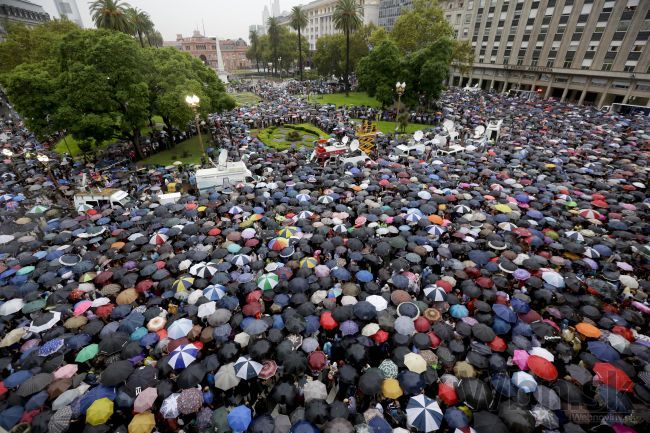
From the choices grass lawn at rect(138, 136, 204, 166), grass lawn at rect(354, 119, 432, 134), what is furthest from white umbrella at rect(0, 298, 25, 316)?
grass lawn at rect(354, 119, 432, 134)

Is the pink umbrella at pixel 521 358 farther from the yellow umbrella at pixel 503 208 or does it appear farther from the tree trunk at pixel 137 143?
the tree trunk at pixel 137 143

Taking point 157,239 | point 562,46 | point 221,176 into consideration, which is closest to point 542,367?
point 157,239

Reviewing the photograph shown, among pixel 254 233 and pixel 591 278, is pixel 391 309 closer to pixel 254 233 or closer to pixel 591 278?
pixel 254 233

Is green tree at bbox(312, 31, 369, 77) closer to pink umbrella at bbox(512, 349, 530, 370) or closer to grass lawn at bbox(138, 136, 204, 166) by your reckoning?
grass lawn at bbox(138, 136, 204, 166)

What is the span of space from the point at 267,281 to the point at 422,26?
1987 inches

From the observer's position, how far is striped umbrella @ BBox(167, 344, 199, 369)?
8.86 metres

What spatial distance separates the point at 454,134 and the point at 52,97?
34.1 meters

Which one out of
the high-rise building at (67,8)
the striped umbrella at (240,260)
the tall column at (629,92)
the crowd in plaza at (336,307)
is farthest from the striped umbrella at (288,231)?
the high-rise building at (67,8)

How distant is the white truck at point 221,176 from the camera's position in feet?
69.2

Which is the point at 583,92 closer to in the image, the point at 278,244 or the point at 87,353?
the point at 278,244

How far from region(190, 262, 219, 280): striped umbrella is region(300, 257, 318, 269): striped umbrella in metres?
3.44

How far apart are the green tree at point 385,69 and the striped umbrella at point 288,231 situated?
3219 centimetres

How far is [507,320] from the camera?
10023 mm

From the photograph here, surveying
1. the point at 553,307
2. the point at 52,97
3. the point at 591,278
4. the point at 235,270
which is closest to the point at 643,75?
the point at 591,278
